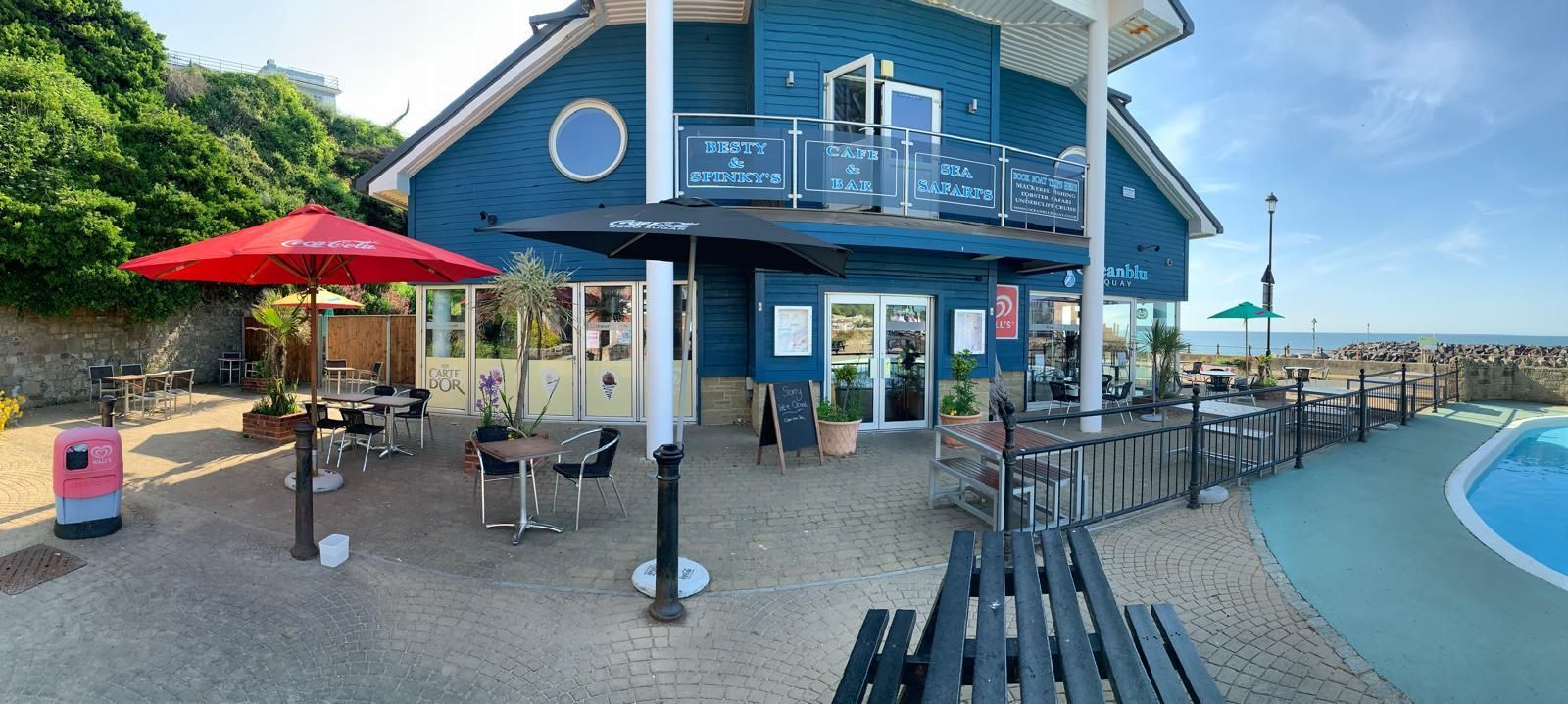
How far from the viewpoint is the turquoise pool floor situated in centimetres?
306

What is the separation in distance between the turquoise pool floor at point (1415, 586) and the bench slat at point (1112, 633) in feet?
6.25

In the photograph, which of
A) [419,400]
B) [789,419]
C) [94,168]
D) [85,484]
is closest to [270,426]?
[419,400]

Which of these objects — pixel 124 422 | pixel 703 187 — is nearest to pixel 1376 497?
pixel 703 187

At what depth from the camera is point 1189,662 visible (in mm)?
1991

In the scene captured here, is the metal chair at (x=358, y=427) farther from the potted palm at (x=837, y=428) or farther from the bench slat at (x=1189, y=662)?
the bench slat at (x=1189, y=662)

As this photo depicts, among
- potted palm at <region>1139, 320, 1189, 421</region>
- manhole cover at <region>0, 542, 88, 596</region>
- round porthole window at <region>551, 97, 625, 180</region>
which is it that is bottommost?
manhole cover at <region>0, 542, 88, 596</region>

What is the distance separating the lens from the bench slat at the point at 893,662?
6.12 ft

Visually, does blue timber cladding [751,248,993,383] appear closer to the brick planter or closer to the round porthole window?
the round porthole window

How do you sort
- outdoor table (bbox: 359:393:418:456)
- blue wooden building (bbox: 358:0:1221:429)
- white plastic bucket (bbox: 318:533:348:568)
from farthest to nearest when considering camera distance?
1. blue wooden building (bbox: 358:0:1221:429)
2. outdoor table (bbox: 359:393:418:456)
3. white plastic bucket (bbox: 318:533:348:568)

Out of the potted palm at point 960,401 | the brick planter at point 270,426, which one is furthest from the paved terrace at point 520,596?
the potted palm at point 960,401

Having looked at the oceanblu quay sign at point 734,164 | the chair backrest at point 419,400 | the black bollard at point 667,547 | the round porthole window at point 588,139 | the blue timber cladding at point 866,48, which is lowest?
the black bollard at point 667,547

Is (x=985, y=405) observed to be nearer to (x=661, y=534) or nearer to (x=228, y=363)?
(x=661, y=534)

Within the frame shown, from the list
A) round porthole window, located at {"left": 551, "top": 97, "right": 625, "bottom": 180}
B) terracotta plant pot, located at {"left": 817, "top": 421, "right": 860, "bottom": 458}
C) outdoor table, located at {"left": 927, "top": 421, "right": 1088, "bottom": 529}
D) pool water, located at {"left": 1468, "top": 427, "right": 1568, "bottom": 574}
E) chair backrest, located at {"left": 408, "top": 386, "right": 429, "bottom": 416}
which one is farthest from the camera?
round porthole window, located at {"left": 551, "top": 97, "right": 625, "bottom": 180}

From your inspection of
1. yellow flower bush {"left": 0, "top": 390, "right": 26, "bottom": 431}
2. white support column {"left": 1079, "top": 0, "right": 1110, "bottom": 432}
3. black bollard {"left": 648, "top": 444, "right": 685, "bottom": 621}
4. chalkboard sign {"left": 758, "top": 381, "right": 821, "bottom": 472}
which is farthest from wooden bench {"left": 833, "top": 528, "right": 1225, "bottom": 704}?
yellow flower bush {"left": 0, "top": 390, "right": 26, "bottom": 431}
